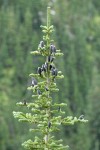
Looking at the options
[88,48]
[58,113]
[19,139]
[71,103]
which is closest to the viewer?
[58,113]

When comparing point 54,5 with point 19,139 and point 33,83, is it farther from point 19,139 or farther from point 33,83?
point 33,83

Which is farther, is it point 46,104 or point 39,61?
point 39,61

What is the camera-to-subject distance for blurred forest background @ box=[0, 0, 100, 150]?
133 metres

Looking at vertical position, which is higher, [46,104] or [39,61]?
[39,61]

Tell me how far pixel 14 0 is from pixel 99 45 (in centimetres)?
2900

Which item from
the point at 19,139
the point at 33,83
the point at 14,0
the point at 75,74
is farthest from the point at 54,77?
the point at 14,0

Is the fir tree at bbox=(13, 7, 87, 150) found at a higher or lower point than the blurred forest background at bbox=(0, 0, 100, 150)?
lower

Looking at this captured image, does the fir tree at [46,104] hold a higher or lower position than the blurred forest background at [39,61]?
lower

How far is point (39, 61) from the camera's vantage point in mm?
165875

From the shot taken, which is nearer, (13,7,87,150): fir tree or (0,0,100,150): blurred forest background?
(13,7,87,150): fir tree

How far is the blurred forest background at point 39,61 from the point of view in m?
133

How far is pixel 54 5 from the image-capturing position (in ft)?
646

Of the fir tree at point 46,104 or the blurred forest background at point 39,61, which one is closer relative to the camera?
the fir tree at point 46,104

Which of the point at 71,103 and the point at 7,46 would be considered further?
the point at 7,46
